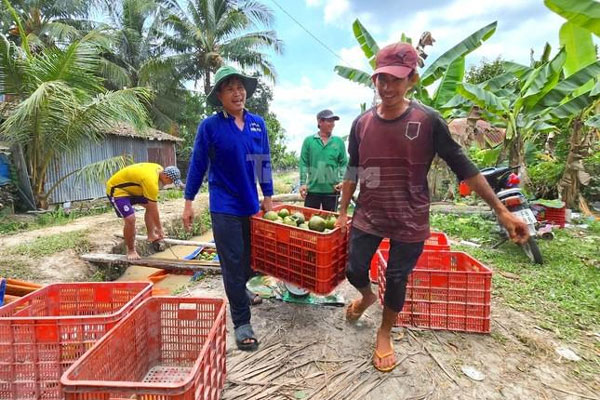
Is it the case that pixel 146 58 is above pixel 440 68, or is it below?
above

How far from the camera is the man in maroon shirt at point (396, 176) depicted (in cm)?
210

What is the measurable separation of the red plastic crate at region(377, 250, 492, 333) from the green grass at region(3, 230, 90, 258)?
207 inches

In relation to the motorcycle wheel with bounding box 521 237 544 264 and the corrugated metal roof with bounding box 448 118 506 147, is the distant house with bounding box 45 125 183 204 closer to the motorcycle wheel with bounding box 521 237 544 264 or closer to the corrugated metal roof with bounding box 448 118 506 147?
the motorcycle wheel with bounding box 521 237 544 264

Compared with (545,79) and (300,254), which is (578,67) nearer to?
(545,79)

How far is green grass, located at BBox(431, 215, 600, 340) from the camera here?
A: 10.1ft

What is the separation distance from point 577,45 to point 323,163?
5084 mm

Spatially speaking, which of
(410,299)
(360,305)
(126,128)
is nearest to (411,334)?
(410,299)

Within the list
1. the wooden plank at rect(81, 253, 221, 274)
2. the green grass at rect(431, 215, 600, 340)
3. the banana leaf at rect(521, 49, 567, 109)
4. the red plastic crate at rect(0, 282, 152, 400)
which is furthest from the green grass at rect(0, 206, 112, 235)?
the banana leaf at rect(521, 49, 567, 109)

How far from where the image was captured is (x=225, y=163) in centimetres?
267

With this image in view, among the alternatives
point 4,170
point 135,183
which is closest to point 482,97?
point 135,183

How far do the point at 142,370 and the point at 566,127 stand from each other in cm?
986

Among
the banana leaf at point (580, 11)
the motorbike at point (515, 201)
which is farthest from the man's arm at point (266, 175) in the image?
the banana leaf at point (580, 11)

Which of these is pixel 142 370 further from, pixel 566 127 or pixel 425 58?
pixel 566 127

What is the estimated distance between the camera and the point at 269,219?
114 inches
